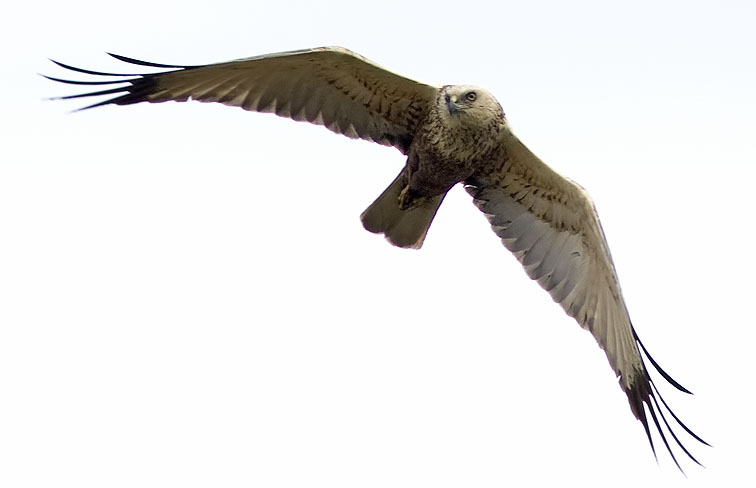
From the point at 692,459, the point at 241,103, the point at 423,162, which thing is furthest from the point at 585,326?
the point at 241,103

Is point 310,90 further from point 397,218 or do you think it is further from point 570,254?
point 570,254

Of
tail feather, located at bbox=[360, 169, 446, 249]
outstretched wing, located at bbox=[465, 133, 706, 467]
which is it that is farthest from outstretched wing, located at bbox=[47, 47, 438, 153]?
outstretched wing, located at bbox=[465, 133, 706, 467]

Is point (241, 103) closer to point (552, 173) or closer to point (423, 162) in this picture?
point (423, 162)

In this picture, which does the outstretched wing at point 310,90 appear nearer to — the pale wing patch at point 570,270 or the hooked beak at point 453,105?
the hooked beak at point 453,105

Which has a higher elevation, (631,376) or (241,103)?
(241,103)

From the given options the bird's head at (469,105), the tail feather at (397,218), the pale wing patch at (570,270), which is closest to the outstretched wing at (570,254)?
the pale wing patch at (570,270)

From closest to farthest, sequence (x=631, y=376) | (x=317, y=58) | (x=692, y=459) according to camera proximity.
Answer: (x=317, y=58)
(x=692, y=459)
(x=631, y=376)
